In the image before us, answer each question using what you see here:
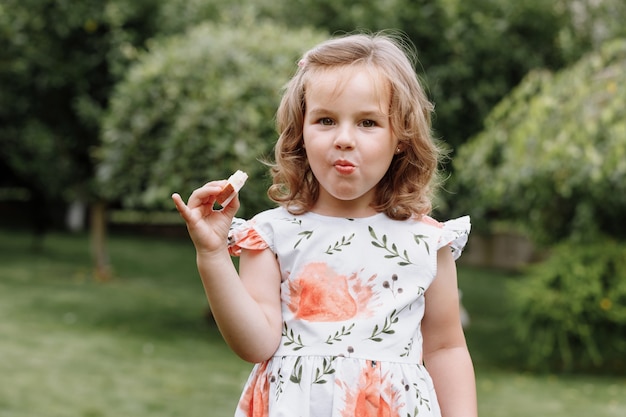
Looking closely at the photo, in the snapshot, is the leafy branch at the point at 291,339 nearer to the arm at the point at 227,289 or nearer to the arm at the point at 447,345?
the arm at the point at 227,289

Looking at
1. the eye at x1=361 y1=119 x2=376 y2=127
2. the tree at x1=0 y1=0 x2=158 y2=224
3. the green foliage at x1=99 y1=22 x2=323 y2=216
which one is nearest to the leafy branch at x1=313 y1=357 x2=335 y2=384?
the eye at x1=361 y1=119 x2=376 y2=127


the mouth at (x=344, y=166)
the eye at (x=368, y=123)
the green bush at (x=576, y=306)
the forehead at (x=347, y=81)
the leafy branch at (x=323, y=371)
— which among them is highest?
the forehead at (x=347, y=81)

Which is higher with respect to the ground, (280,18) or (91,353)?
(280,18)

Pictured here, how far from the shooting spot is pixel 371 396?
67.5 inches

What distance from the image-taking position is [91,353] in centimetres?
679

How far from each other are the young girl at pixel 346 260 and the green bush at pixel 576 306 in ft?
16.3

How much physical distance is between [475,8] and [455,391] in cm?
667

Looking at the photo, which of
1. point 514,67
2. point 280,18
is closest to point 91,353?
point 280,18

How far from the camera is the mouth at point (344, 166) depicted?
1721 millimetres

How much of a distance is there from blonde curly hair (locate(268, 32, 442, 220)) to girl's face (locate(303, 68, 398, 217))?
3cm

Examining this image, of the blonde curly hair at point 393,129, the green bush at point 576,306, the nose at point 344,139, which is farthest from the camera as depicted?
the green bush at point 576,306

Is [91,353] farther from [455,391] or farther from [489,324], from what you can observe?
[455,391]

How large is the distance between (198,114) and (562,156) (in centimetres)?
247

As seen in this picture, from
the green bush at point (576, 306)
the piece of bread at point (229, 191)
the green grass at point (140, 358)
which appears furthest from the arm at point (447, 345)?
the green bush at point (576, 306)
